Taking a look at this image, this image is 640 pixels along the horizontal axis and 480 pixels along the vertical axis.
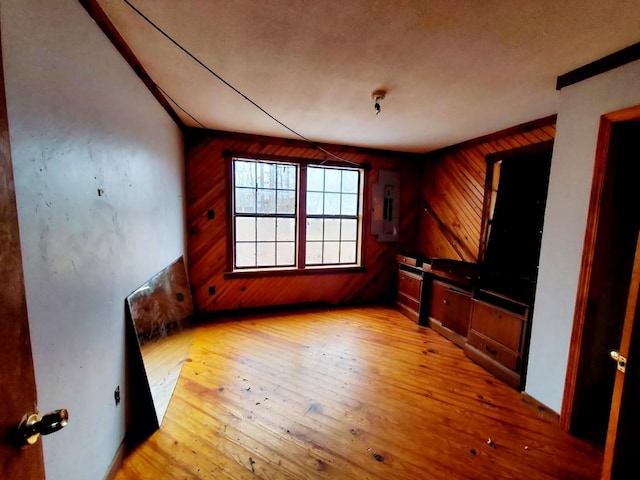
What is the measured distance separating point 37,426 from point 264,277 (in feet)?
10.8

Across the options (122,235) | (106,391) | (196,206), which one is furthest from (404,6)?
(196,206)

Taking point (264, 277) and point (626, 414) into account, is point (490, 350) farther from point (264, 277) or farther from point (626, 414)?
point (264, 277)

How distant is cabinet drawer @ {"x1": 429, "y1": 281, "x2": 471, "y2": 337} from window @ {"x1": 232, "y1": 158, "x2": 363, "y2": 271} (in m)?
1.33

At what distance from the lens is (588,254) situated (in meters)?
1.74

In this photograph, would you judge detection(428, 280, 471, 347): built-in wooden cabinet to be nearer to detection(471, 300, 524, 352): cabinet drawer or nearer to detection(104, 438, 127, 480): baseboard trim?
detection(471, 300, 524, 352): cabinet drawer

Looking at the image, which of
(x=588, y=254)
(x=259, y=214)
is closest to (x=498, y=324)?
(x=588, y=254)

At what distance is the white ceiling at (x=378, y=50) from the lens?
4.45 feet

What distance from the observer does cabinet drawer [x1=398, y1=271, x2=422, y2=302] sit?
3.80 metres

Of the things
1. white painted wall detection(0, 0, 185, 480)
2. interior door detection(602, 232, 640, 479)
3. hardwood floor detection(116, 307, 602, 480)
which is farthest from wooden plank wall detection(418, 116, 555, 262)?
white painted wall detection(0, 0, 185, 480)

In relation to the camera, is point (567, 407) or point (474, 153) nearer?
point (567, 407)

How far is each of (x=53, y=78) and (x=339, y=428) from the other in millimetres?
2349

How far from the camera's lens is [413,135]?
346 centimetres

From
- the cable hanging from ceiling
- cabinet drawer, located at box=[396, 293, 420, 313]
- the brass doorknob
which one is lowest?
cabinet drawer, located at box=[396, 293, 420, 313]

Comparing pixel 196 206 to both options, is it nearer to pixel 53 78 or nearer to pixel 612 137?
pixel 53 78
